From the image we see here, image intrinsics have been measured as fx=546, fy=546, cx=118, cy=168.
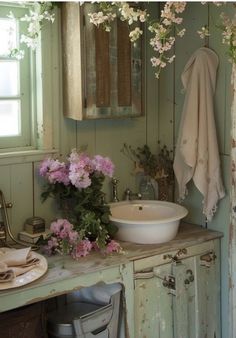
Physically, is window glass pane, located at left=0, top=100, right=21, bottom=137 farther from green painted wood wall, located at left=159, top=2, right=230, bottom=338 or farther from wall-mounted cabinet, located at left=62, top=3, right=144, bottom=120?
green painted wood wall, located at left=159, top=2, right=230, bottom=338

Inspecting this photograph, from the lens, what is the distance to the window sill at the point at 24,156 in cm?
231

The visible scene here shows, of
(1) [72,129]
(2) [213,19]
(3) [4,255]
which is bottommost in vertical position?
(3) [4,255]

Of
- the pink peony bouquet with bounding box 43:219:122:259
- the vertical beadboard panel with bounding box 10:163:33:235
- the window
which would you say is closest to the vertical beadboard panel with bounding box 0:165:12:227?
the vertical beadboard panel with bounding box 10:163:33:235

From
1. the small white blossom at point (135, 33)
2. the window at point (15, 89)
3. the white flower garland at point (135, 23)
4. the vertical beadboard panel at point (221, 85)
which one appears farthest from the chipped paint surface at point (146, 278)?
the small white blossom at point (135, 33)

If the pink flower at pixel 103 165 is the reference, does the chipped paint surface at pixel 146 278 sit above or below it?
below

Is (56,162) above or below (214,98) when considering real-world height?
below

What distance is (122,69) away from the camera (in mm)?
2484

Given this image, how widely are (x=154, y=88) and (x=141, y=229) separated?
841 millimetres

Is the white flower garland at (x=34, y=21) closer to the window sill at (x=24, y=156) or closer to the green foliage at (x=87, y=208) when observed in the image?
the window sill at (x=24, y=156)

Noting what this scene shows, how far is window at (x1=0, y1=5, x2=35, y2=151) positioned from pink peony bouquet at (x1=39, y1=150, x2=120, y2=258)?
0.20m

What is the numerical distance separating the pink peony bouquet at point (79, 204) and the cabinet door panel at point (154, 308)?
0.68ft

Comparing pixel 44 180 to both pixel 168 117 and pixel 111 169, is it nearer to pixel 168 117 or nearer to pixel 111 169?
pixel 111 169

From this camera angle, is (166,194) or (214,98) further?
(166,194)

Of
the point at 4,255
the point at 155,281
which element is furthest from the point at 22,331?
the point at 155,281
